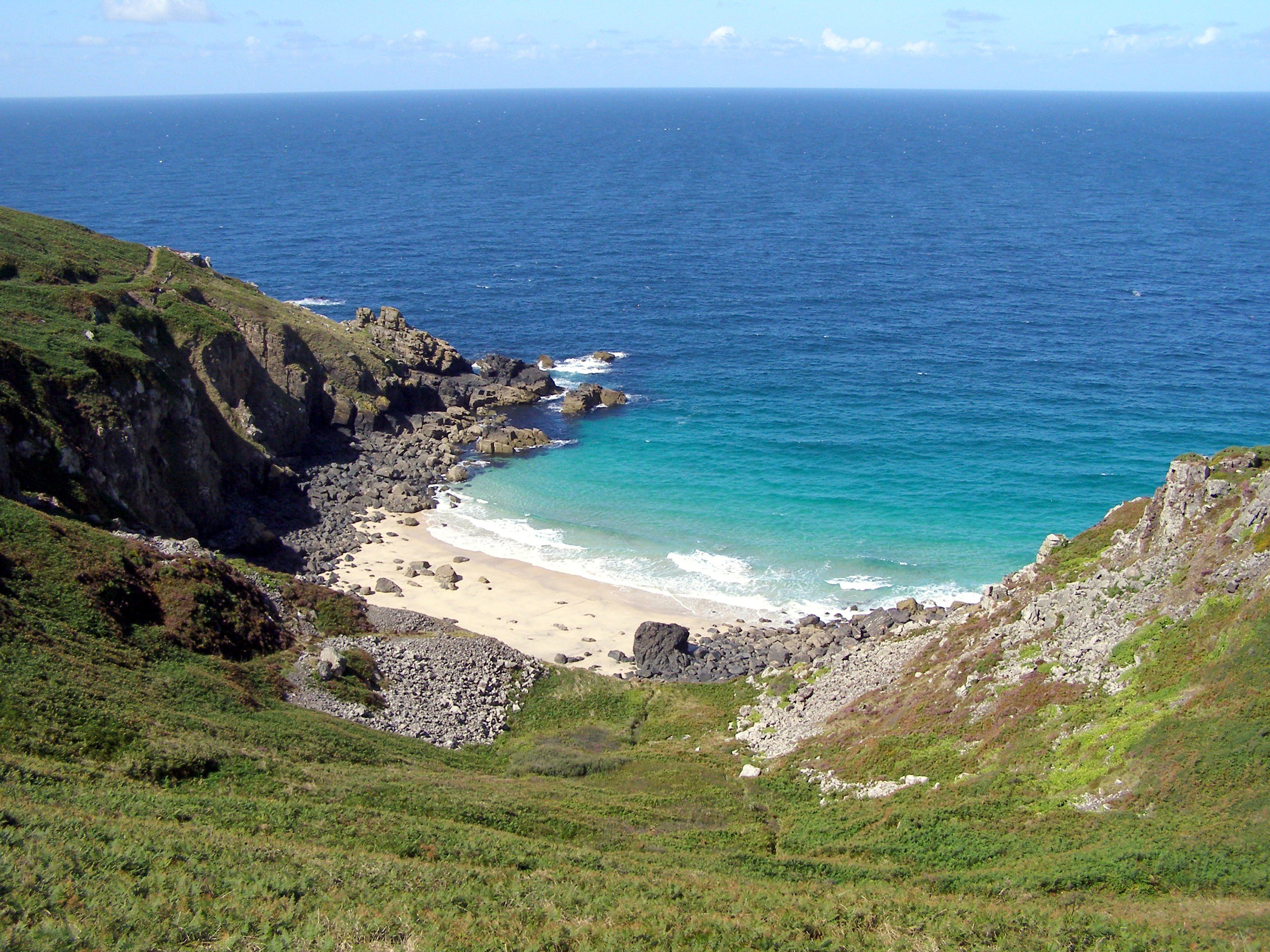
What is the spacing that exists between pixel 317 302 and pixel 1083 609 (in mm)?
109351

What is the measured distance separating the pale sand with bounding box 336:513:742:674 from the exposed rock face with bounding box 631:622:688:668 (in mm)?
1494

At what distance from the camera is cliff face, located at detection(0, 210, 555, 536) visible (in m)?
57.0

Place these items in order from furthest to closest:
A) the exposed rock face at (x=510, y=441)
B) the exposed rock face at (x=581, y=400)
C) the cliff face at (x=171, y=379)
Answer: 1. the exposed rock face at (x=581, y=400)
2. the exposed rock face at (x=510, y=441)
3. the cliff face at (x=171, y=379)

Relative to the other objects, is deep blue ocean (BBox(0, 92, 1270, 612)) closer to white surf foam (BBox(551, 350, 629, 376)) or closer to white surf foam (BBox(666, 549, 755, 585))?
white surf foam (BBox(666, 549, 755, 585))

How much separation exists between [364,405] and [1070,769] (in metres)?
72.0

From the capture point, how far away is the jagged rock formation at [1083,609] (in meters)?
37.0

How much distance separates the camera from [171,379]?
69.1m

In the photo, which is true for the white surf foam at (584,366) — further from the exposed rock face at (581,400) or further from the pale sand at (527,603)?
the pale sand at (527,603)

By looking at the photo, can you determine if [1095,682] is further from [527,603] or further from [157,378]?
[157,378]

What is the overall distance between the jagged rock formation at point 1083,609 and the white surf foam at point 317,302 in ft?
313

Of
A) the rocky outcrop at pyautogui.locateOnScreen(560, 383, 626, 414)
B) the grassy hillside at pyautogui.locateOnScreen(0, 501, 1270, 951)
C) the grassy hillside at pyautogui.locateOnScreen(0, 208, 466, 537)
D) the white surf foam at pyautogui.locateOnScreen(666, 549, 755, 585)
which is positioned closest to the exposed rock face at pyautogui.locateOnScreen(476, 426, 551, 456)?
the rocky outcrop at pyautogui.locateOnScreen(560, 383, 626, 414)

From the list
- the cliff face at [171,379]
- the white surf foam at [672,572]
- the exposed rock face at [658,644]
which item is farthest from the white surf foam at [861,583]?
the cliff face at [171,379]

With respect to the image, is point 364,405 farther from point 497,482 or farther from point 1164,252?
point 1164,252

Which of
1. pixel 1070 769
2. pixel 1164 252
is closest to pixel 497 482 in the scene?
pixel 1070 769
